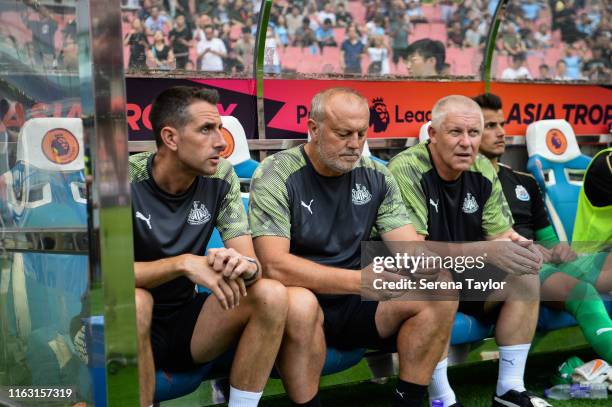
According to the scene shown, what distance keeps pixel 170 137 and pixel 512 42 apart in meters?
3.43

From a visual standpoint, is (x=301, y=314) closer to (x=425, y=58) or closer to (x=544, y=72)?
(x=425, y=58)

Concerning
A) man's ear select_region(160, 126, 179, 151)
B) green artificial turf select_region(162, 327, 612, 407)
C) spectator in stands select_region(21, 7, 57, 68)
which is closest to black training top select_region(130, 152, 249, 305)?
man's ear select_region(160, 126, 179, 151)

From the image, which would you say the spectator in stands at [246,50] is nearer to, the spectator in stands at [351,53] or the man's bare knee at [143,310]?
the spectator in stands at [351,53]

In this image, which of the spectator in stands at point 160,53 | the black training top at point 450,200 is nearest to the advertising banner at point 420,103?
the spectator in stands at point 160,53

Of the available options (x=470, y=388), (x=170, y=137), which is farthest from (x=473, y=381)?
(x=170, y=137)

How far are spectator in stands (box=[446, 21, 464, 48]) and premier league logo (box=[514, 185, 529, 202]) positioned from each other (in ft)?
4.02

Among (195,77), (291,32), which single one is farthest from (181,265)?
(291,32)

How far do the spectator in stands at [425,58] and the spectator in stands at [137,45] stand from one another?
175 centimetres

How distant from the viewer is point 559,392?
426 cm

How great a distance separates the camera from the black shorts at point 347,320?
11.4ft

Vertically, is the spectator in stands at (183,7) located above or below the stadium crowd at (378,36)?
above

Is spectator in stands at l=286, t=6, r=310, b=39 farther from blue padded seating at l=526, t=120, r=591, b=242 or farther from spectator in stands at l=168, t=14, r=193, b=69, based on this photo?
blue padded seating at l=526, t=120, r=591, b=242

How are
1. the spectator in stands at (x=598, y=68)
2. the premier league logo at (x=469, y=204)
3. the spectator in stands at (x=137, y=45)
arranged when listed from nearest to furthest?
the premier league logo at (x=469, y=204)
the spectator in stands at (x=137, y=45)
the spectator in stands at (x=598, y=68)

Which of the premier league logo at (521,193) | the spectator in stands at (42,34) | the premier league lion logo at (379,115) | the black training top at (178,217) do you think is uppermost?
the spectator in stands at (42,34)
